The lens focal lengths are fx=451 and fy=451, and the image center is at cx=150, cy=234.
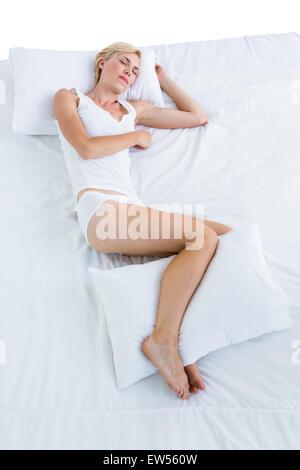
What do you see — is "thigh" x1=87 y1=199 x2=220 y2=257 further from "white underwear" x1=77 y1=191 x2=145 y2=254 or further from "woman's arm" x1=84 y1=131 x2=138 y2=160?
"woman's arm" x1=84 y1=131 x2=138 y2=160

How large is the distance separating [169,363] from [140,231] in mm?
418

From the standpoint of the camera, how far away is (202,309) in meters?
1.19

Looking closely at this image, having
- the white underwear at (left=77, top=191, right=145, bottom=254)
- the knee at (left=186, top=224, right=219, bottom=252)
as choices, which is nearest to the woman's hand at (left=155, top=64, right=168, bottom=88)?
the white underwear at (left=77, top=191, right=145, bottom=254)

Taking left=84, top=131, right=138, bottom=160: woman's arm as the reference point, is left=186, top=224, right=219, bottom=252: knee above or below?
below

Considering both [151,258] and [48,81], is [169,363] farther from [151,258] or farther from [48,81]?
[48,81]

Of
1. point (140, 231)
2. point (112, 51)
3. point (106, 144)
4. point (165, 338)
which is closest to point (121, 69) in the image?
point (112, 51)

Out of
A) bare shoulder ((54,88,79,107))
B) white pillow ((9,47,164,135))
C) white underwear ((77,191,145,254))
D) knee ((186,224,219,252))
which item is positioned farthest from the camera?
white pillow ((9,47,164,135))

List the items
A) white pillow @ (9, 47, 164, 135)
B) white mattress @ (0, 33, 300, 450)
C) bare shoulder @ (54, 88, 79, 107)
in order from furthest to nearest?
1. white pillow @ (9, 47, 164, 135)
2. bare shoulder @ (54, 88, 79, 107)
3. white mattress @ (0, 33, 300, 450)

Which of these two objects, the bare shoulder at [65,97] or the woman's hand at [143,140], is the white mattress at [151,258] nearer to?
the woman's hand at [143,140]

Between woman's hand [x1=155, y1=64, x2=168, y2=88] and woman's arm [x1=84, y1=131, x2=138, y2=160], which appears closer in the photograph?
woman's arm [x1=84, y1=131, x2=138, y2=160]

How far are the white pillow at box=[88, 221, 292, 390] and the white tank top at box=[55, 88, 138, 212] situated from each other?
377mm

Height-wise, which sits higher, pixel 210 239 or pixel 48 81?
pixel 48 81

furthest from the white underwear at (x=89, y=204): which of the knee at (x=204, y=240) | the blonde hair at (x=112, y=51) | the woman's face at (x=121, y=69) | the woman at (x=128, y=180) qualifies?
the blonde hair at (x=112, y=51)

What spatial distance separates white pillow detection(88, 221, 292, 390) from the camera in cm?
116
